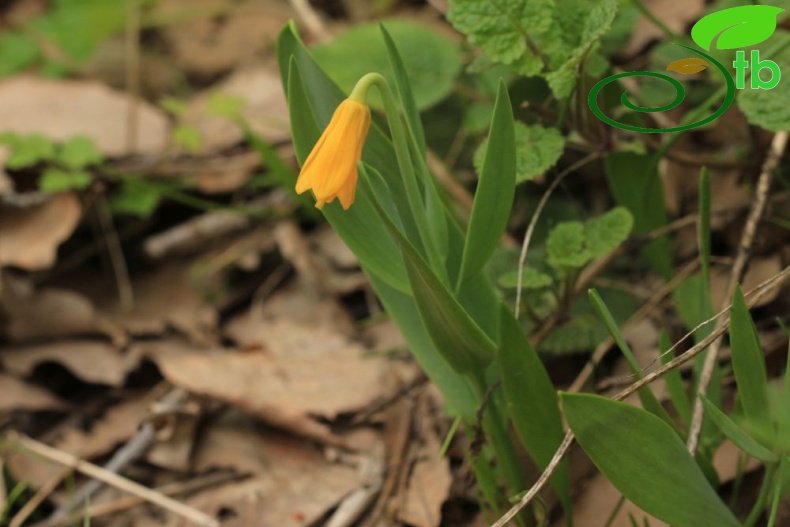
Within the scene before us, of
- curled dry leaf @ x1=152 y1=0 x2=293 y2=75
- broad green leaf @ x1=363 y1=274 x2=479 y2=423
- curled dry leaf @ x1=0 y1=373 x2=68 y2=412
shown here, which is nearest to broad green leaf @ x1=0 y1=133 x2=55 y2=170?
curled dry leaf @ x1=0 y1=373 x2=68 y2=412

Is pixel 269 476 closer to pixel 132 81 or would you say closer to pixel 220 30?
pixel 132 81

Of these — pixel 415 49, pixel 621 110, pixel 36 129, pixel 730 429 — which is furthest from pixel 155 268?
pixel 730 429

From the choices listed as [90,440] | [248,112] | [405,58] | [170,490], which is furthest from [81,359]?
[405,58]

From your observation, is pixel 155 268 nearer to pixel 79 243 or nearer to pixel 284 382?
pixel 79 243

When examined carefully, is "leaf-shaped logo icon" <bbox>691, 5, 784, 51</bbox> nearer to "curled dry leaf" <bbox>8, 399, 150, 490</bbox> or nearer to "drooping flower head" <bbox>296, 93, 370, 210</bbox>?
"drooping flower head" <bbox>296, 93, 370, 210</bbox>

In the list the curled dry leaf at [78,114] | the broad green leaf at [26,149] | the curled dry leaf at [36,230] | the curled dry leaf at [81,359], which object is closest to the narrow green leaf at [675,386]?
the curled dry leaf at [81,359]

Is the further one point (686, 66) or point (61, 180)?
point (61, 180)
